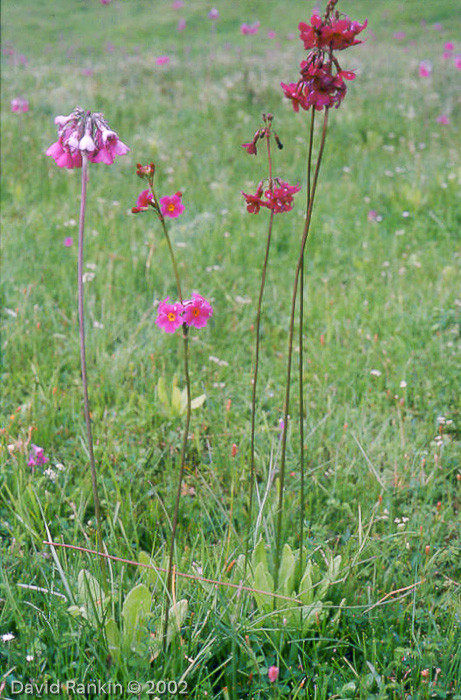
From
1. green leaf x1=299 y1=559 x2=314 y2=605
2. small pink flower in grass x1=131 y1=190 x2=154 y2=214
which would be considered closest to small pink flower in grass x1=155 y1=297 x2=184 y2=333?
small pink flower in grass x1=131 y1=190 x2=154 y2=214

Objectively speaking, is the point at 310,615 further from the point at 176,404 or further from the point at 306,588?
the point at 176,404

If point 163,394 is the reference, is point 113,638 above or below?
below

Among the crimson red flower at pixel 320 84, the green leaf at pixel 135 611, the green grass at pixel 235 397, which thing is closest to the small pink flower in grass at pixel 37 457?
the green grass at pixel 235 397

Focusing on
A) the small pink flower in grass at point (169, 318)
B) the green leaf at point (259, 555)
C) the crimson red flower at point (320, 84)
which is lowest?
the green leaf at point (259, 555)

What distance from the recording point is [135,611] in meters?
1.59

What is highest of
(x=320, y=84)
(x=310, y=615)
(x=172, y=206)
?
(x=320, y=84)

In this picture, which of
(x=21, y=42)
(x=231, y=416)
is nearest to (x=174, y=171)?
(x=231, y=416)

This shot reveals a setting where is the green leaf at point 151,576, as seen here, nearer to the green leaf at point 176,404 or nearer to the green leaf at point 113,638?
the green leaf at point 113,638

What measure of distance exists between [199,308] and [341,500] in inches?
45.6

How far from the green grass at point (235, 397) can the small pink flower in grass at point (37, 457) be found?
0.05 m

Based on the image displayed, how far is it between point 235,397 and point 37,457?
0.95 m

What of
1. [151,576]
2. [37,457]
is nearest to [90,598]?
[151,576]

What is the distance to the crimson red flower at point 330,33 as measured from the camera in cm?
130

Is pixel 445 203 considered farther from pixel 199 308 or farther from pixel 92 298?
pixel 199 308
